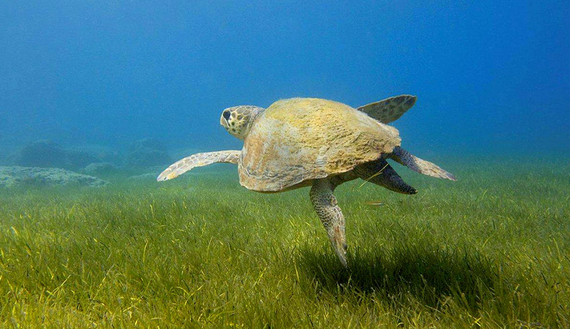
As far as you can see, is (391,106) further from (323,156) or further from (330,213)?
(330,213)

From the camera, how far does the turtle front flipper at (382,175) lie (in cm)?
189

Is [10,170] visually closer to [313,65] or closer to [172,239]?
[172,239]

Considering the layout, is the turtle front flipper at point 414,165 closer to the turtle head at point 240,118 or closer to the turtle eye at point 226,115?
the turtle head at point 240,118

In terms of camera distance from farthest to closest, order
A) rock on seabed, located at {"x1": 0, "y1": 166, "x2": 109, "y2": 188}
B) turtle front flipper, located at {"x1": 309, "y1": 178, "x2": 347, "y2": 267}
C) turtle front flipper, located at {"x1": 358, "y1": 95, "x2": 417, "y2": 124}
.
Answer: rock on seabed, located at {"x1": 0, "y1": 166, "x2": 109, "y2": 188} → turtle front flipper, located at {"x1": 358, "y1": 95, "x2": 417, "y2": 124} → turtle front flipper, located at {"x1": 309, "y1": 178, "x2": 347, "y2": 267}

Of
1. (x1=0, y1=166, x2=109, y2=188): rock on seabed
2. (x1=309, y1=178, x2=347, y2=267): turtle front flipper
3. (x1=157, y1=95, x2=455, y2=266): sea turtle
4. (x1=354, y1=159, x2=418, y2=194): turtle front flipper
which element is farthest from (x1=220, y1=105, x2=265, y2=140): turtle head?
(x1=0, y1=166, x2=109, y2=188): rock on seabed

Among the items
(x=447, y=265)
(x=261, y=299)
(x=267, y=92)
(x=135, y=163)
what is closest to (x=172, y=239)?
(x=261, y=299)

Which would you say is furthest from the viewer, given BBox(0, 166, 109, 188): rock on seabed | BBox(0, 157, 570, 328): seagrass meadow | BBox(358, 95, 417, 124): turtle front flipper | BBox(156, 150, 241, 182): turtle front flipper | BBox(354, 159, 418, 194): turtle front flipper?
BBox(0, 166, 109, 188): rock on seabed

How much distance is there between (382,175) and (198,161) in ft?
6.43

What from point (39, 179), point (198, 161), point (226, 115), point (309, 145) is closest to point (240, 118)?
point (226, 115)

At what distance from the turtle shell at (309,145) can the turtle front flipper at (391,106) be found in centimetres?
58

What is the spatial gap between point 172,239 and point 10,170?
1697 cm

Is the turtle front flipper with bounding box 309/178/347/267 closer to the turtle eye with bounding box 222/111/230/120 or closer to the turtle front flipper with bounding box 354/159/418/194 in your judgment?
the turtle front flipper with bounding box 354/159/418/194

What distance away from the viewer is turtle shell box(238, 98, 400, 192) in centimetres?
177

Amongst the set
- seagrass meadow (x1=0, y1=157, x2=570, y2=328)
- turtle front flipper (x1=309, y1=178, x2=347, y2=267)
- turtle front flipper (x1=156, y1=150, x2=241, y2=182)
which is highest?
turtle front flipper (x1=156, y1=150, x2=241, y2=182)
